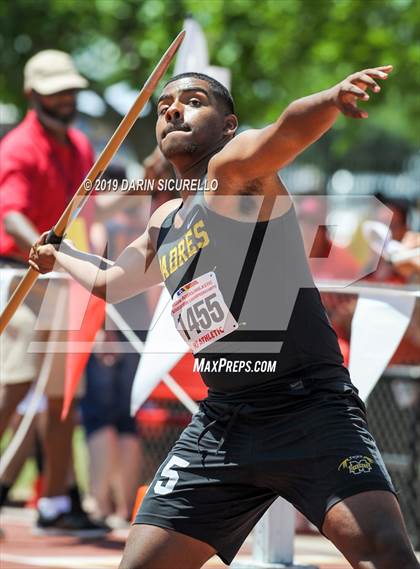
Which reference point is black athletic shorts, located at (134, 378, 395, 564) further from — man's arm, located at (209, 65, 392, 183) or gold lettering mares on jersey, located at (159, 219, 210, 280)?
man's arm, located at (209, 65, 392, 183)

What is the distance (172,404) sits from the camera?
28.6 ft

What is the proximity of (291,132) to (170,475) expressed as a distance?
4.07ft

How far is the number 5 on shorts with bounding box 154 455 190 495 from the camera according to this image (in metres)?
3.94

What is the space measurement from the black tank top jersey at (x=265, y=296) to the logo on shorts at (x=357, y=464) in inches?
11.6

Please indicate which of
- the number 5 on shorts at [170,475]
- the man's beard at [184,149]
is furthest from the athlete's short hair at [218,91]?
the number 5 on shorts at [170,475]

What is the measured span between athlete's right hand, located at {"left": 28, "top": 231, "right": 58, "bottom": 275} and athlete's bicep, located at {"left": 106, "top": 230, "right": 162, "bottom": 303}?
0.80 feet

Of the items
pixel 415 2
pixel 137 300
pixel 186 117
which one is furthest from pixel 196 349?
pixel 415 2

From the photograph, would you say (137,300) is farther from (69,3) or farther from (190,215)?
(69,3)

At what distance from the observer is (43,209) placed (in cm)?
699

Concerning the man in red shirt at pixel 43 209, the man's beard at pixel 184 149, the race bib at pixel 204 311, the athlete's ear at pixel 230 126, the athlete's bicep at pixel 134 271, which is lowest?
the race bib at pixel 204 311

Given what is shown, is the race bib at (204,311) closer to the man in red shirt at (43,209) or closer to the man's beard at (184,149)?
→ the man's beard at (184,149)

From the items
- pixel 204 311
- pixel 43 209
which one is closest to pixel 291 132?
pixel 204 311

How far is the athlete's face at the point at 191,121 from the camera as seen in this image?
393cm

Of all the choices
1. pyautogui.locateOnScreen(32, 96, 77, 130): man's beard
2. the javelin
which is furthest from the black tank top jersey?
pyautogui.locateOnScreen(32, 96, 77, 130): man's beard
